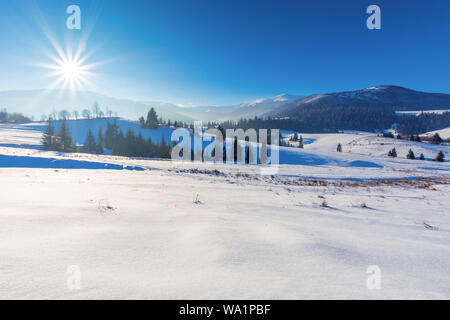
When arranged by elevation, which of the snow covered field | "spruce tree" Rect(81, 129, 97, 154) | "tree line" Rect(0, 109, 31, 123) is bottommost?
the snow covered field

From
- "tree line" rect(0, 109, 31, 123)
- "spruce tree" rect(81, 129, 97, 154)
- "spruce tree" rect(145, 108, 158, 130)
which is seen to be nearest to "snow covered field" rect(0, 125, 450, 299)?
"spruce tree" rect(81, 129, 97, 154)

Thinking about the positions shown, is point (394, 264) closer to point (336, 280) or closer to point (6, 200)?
point (336, 280)

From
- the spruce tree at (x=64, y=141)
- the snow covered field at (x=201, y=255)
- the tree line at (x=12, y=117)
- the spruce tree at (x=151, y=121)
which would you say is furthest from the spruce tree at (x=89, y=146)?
the tree line at (x=12, y=117)

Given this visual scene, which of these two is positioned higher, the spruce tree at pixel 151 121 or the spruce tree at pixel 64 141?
the spruce tree at pixel 151 121

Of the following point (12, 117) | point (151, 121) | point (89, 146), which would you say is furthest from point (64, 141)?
point (12, 117)

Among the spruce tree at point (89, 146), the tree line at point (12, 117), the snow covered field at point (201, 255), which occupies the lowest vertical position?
the snow covered field at point (201, 255)

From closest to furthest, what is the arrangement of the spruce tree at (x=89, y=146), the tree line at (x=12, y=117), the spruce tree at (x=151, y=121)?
the spruce tree at (x=89, y=146) → the spruce tree at (x=151, y=121) → the tree line at (x=12, y=117)

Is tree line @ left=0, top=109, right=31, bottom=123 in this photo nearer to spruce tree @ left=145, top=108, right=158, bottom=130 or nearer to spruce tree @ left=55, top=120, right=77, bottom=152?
spruce tree @ left=145, top=108, right=158, bottom=130

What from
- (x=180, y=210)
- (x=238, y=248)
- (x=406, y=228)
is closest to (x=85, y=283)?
(x=238, y=248)

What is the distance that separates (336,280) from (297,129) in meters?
197

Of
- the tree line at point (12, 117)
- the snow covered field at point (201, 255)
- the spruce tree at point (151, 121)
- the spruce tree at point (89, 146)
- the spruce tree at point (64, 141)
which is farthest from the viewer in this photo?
the tree line at point (12, 117)

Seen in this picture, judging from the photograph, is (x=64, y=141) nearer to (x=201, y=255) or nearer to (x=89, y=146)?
(x=89, y=146)

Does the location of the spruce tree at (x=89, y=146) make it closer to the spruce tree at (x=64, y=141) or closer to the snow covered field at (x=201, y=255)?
the spruce tree at (x=64, y=141)

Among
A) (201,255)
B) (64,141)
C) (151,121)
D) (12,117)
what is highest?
(12,117)
